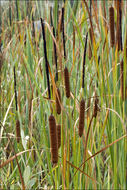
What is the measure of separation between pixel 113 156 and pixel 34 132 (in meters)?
0.86

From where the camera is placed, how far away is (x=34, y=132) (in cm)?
202

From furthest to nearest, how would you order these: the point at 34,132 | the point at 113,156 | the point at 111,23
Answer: the point at 34,132 < the point at 113,156 < the point at 111,23

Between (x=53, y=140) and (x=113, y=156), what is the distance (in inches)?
19.4

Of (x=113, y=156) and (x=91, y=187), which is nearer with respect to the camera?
(x=113, y=156)

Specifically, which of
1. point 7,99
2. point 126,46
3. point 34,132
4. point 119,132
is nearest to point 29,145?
point 34,132

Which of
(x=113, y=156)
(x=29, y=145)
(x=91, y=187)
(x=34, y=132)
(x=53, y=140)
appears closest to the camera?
(x=53, y=140)

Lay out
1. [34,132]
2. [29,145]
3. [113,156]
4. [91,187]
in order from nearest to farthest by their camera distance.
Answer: [113,156] < [91,187] < [29,145] < [34,132]

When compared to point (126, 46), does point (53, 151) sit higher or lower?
lower

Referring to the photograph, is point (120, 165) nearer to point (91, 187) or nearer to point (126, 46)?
point (91, 187)

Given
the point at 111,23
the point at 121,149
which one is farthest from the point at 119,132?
the point at 111,23

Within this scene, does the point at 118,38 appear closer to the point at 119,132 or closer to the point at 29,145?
the point at 119,132

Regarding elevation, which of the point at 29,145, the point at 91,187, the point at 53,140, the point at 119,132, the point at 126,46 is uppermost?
the point at 126,46

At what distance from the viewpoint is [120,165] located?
1303mm

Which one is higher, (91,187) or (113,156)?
(113,156)
